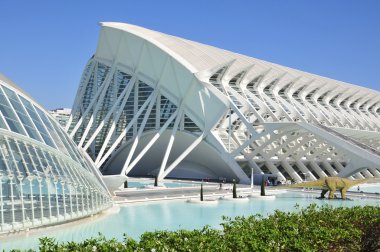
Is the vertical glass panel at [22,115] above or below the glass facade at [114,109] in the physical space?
below

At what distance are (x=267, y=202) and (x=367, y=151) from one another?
12709mm

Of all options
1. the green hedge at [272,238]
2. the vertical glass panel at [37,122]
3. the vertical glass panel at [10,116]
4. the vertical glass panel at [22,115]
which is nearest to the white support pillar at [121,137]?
the vertical glass panel at [37,122]

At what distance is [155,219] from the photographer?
20984 millimetres

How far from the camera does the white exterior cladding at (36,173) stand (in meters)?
15.3

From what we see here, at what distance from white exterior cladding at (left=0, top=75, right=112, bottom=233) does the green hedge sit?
563cm

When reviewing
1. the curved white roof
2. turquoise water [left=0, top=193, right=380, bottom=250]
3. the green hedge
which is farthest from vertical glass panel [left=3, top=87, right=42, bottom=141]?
the curved white roof

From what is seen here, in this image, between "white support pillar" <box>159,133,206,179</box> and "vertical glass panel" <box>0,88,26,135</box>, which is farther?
"white support pillar" <box>159,133,206,179</box>

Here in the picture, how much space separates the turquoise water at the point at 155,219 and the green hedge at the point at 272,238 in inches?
152

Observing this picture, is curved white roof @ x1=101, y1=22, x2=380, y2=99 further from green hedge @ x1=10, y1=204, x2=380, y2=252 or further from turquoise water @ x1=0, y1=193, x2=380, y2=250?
green hedge @ x1=10, y1=204, x2=380, y2=252

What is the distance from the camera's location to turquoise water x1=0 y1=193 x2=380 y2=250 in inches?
618

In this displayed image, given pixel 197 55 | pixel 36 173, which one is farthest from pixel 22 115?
pixel 197 55

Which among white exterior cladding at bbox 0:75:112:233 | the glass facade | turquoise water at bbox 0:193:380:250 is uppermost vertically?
the glass facade

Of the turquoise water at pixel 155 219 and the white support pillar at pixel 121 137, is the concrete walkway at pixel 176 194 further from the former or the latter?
the white support pillar at pixel 121 137

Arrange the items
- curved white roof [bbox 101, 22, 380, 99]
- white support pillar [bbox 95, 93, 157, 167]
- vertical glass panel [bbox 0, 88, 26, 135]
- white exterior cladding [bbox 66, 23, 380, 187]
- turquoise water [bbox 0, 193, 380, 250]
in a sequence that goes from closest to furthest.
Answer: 1. turquoise water [bbox 0, 193, 380, 250]
2. vertical glass panel [bbox 0, 88, 26, 135]
3. white exterior cladding [bbox 66, 23, 380, 187]
4. curved white roof [bbox 101, 22, 380, 99]
5. white support pillar [bbox 95, 93, 157, 167]
